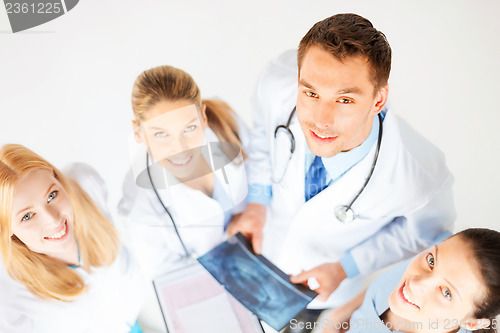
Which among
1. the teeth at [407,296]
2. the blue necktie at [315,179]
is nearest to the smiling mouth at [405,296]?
the teeth at [407,296]

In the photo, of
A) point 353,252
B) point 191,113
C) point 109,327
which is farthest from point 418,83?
point 109,327

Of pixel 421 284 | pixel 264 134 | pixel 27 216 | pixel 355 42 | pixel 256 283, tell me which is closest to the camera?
pixel 355 42

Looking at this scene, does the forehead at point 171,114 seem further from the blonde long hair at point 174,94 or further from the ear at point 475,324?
the ear at point 475,324

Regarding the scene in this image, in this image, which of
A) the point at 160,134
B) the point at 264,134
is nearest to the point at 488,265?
the point at 264,134

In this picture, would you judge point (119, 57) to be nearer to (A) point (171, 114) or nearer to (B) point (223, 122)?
(A) point (171, 114)

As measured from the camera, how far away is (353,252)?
1235 millimetres

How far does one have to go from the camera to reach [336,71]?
923 millimetres

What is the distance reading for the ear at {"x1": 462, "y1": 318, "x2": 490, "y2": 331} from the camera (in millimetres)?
979

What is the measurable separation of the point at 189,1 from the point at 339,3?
1.49 ft

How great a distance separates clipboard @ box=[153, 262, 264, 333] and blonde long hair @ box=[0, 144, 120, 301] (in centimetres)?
22

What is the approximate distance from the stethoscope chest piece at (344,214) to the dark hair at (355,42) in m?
0.35

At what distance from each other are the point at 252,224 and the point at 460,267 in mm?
645

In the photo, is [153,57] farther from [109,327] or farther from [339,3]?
[109,327]

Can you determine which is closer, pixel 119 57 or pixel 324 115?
pixel 324 115
